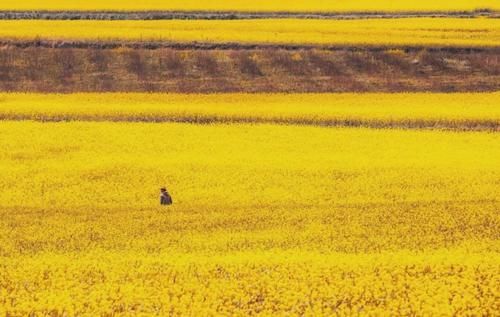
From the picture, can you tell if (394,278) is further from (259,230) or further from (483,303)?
(259,230)

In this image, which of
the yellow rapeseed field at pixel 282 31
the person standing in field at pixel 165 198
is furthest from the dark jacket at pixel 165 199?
the yellow rapeseed field at pixel 282 31

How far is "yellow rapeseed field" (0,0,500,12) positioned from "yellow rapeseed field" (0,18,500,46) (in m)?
6.09

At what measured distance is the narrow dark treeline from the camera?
40000 mm

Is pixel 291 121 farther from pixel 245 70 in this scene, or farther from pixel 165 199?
pixel 165 199

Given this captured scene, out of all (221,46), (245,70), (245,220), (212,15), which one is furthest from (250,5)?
(245,220)

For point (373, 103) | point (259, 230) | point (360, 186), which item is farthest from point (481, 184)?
point (373, 103)

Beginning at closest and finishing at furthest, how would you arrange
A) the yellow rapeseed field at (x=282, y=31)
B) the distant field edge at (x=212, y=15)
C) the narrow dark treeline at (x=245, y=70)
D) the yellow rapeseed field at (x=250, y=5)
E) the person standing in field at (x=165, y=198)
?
1. the person standing in field at (x=165, y=198)
2. the narrow dark treeline at (x=245, y=70)
3. the yellow rapeseed field at (x=282, y=31)
4. the distant field edge at (x=212, y=15)
5. the yellow rapeseed field at (x=250, y=5)

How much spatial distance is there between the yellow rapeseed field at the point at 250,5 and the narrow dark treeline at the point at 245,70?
1707 centimetres

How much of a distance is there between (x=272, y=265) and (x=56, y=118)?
59.2 feet

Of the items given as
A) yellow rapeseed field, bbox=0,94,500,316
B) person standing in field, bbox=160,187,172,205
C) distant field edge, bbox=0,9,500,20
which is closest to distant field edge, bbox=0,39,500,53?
yellow rapeseed field, bbox=0,94,500,316

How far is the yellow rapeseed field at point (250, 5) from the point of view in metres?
60.9

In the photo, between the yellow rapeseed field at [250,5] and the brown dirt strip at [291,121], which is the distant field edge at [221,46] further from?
the yellow rapeseed field at [250,5]

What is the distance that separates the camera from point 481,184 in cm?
2336

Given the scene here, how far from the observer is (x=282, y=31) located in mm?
50375
